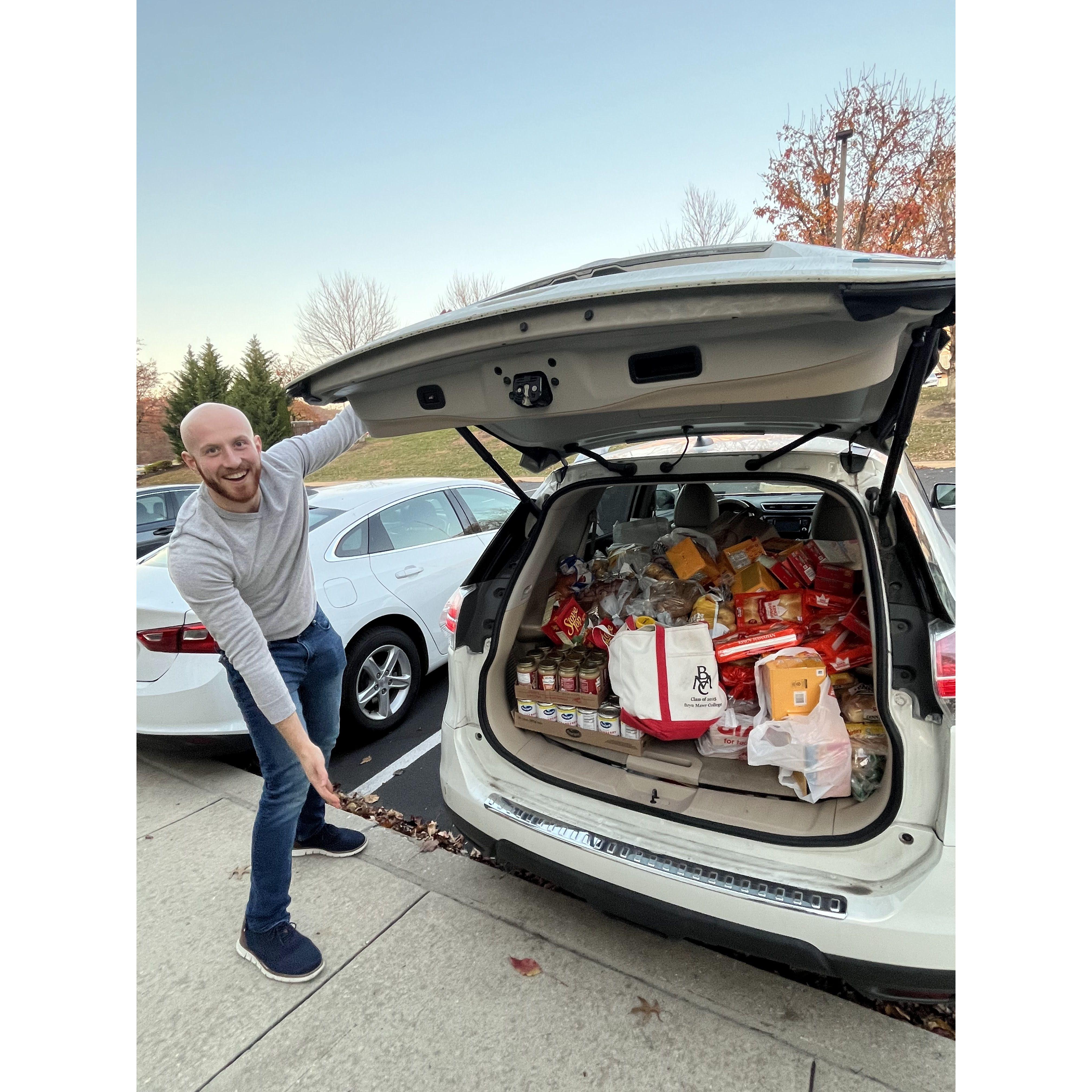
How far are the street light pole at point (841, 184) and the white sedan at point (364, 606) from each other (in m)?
14.2

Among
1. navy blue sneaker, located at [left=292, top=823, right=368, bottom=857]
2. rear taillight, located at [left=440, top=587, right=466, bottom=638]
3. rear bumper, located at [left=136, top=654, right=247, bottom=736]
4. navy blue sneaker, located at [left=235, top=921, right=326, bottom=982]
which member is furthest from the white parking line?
rear taillight, located at [left=440, top=587, right=466, bottom=638]

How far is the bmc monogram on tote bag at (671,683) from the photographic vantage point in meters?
2.19

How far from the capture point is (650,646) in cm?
229

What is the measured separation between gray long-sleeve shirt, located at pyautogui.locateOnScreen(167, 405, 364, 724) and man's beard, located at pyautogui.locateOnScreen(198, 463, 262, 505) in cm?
5

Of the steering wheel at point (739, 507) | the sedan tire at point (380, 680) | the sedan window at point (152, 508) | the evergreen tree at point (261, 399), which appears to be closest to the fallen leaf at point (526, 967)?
the sedan tire at point (380, 680)

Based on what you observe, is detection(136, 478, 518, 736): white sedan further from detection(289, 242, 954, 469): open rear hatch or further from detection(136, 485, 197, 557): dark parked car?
detection(136, 485, 197, 557): dark parked car

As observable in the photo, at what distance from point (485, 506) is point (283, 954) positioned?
3326 millimetres

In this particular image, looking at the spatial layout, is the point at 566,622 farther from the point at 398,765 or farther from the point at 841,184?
the point at 841,184

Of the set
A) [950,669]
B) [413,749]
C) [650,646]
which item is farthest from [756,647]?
[413,749]

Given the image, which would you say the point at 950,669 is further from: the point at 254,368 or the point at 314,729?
the point at 254,368

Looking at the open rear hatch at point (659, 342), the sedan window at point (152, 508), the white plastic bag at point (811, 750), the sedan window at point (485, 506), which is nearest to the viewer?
the open rear hatch at point (659, 342)

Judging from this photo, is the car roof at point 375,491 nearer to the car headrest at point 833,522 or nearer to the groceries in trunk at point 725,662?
the groceries in trunk at point 725,662

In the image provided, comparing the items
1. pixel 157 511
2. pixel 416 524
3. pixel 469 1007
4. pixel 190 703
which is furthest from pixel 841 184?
pixel 469 1007

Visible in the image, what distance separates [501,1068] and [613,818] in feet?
2.28
